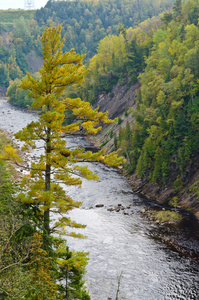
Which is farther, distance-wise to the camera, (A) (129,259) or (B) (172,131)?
(B) (172,131)

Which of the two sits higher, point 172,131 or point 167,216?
point 172,131

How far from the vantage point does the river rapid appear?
2323 cm

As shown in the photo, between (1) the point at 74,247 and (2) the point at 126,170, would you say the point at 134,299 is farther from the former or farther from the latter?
(2) the point at 126,170

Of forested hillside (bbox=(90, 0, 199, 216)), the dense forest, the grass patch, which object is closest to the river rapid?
the grass patch

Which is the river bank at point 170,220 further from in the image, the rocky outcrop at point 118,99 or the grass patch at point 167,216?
the rocky outcrop at point 118,99

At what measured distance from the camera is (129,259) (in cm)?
2805

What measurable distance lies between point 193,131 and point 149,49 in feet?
184

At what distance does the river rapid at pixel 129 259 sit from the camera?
2323 cm

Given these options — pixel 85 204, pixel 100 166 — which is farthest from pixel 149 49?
pixel 85 204

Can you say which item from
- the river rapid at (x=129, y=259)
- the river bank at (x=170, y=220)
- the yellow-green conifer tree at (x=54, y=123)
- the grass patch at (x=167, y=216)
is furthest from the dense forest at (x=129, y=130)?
the grass patch at (x=167, y=216)

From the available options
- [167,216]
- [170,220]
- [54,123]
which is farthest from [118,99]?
[54,123]

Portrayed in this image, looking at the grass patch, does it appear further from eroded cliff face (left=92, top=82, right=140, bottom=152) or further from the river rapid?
eroded cliff face (left=92, top=82, right=140, bottom=152)

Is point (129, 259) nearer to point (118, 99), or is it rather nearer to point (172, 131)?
point (172, 131)

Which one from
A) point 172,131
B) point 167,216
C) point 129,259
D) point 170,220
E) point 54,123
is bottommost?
point 167,216
